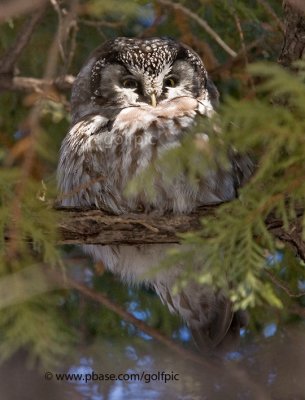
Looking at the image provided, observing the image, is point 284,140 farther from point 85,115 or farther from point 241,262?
point 85,115

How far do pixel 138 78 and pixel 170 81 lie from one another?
0.57 feet

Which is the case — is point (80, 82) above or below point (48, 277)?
above

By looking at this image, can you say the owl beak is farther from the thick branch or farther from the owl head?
the thick branch

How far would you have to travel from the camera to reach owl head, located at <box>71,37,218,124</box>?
4117 millimetres

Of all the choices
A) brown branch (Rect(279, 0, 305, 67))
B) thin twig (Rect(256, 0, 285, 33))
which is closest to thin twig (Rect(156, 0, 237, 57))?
thin twig (Rect(256, 0, 285, 33))

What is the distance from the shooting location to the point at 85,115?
13.9 feet

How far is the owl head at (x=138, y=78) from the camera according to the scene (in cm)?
412

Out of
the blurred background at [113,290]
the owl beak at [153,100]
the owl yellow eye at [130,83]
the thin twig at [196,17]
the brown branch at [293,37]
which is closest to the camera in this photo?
the brown branch at [293,37]

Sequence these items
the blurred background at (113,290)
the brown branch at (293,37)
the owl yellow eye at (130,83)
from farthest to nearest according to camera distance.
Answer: the owl yellow eye at (130,83) → the blurred background at (113,290) → the brown branch at (293,37)

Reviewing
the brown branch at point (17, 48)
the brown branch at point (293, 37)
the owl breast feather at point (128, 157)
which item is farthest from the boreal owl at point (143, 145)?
the brown branch at point (293, 37)

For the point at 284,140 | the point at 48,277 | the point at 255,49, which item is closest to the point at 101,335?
the point at 48,277

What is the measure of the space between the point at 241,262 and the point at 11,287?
1036 mm

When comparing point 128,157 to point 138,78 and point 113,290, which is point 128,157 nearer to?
point 138,78

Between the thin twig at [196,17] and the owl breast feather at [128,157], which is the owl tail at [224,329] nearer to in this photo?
the owl breast feather at [128,157]
